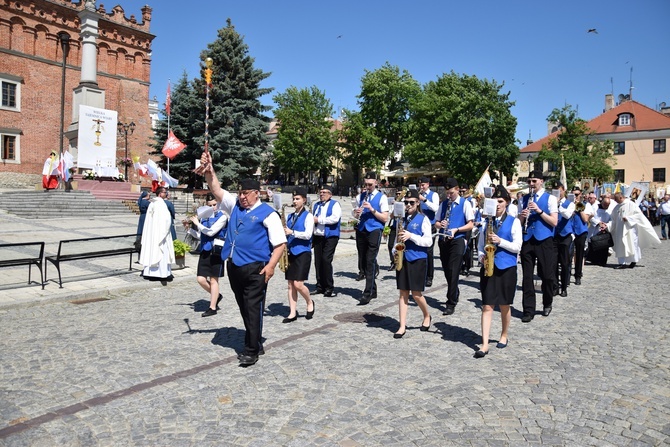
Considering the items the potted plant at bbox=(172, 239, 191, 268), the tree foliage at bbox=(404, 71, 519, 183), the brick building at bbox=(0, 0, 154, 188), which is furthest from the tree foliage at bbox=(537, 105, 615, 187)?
the potted plant at bbox=(172, 239, 191, 268)

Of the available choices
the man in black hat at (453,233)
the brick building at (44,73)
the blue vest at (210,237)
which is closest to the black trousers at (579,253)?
the man in black hat at (453,233)

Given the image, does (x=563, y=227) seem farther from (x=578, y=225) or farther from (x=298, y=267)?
(x=298, y=267)

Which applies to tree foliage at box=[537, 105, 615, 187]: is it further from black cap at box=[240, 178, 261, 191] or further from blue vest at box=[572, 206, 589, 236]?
black cap at box=[240, 178, 261, 191]

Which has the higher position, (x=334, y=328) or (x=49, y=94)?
(x=49, y=94)

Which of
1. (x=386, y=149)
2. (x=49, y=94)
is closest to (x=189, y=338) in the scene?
(x=49, y=94)

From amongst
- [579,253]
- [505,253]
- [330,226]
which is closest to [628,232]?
[579,253]

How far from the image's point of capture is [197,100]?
35.3 meters

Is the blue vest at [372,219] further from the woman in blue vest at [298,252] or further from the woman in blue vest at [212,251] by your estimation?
the woman in blue vest at [212,251]

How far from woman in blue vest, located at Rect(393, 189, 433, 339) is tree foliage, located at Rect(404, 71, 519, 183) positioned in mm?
47244

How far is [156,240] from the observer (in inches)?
418

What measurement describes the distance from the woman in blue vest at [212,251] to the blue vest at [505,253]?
160 inches

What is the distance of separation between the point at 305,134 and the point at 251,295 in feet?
191

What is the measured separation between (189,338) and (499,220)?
4.27 metres

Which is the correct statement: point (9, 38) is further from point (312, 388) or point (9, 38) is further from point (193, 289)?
point (312, 388)
